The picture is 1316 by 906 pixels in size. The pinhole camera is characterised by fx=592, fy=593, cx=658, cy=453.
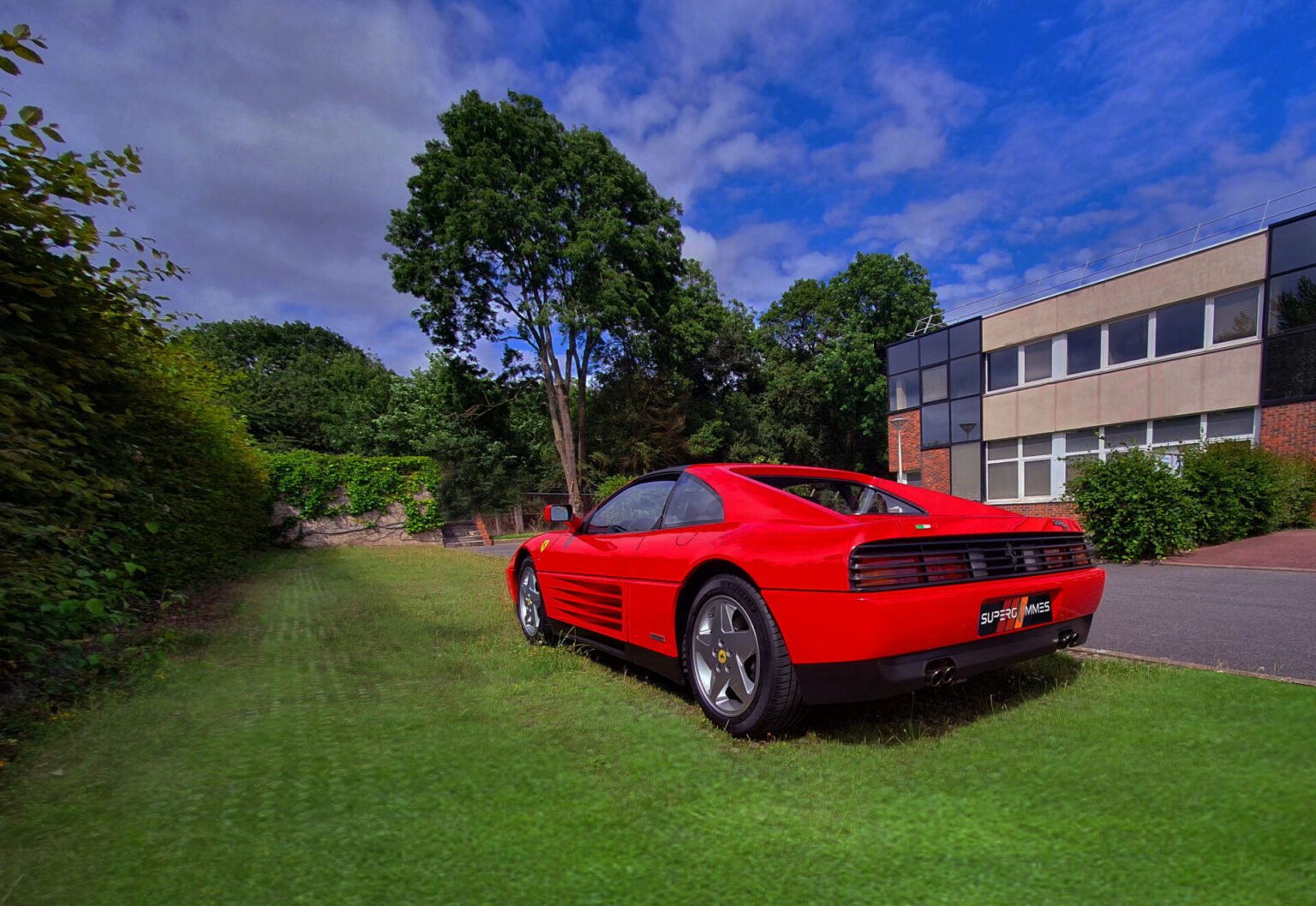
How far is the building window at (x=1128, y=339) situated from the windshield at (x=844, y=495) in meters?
17.0

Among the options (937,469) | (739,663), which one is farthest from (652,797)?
(937,469)

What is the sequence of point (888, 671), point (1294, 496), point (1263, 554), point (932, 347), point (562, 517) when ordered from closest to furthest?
point (888, 671) < point (562, 517) < point (1263, 554) < point (1294, 496) < point (932, 347)

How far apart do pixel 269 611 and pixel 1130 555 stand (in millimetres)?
11481

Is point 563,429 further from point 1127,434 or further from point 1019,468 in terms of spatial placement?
point 1127,434

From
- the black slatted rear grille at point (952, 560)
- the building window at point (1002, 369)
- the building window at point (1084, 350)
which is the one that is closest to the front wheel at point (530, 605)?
the black slatted rear grille at point (952, 560)

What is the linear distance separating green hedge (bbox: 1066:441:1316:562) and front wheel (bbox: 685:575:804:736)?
30.3 ft

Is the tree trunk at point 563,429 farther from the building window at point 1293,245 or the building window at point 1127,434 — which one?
the building window at point 1293,245

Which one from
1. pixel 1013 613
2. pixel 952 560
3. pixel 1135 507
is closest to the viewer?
pixel 952 560

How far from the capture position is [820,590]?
2.36 metres

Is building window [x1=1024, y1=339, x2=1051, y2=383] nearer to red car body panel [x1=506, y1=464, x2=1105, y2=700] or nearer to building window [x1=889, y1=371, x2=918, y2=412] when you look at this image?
building window [x1=889, y1=371, x2=918, y2=412]

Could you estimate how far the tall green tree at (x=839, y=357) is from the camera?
3400cm

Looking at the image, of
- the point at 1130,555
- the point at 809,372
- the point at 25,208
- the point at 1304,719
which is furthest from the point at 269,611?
the point at 809,372

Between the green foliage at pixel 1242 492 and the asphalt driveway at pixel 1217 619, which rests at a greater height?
the green foliage at pixel 1242 492

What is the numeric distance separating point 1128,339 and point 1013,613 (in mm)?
17998
